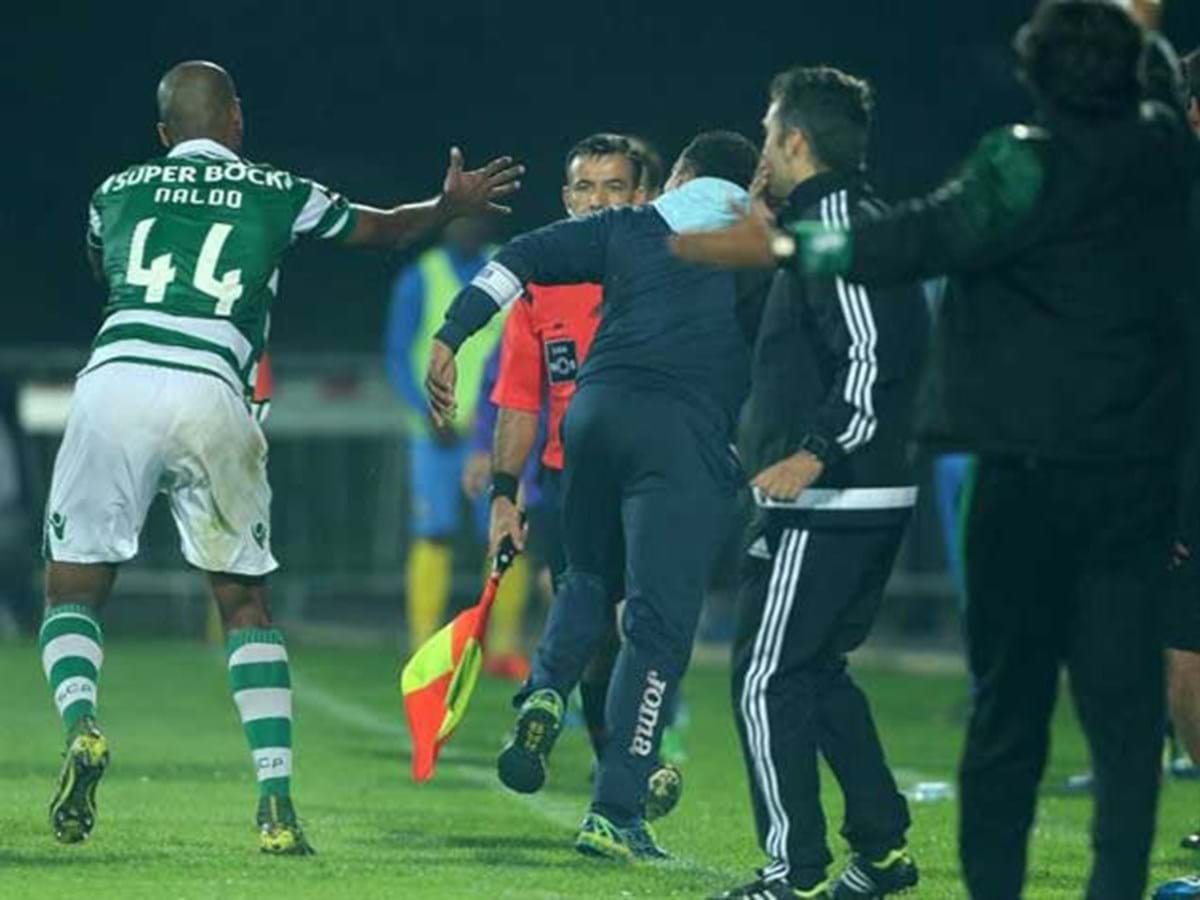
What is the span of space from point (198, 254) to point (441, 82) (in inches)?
593

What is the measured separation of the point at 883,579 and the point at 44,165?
58.2ft

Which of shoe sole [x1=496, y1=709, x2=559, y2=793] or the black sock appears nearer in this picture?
shoe sole [x1=496, y1=709, x2=559, y2=793]

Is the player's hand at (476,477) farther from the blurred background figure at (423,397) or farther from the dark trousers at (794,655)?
the dark trousers at (794,655)

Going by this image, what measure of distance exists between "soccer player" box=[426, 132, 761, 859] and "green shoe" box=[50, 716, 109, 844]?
1201 mm

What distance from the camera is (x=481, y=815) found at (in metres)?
11.4

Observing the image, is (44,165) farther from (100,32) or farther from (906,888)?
(906,888)

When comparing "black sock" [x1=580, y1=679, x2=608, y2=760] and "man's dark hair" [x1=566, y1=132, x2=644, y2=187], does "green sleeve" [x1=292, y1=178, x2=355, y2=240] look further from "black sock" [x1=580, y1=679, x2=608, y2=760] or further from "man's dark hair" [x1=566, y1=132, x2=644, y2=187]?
"black sock" [x1=580, y1=679, x2=608, y2=760]

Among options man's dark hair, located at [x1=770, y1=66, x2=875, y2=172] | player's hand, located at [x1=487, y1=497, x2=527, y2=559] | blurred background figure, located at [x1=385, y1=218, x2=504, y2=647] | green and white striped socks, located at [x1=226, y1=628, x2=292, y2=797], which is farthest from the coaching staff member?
blurred background figure, located at [x1=385, y1=218, x2=504, y2=647]

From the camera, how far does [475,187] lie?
10.3 meters

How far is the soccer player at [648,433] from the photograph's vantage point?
9.95 metres

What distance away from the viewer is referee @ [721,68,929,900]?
8562 mm

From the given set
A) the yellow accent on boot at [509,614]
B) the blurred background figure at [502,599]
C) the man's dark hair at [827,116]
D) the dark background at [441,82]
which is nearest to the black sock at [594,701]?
the man's dark hair at [827,116]

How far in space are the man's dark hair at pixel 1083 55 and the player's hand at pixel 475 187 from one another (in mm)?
3061

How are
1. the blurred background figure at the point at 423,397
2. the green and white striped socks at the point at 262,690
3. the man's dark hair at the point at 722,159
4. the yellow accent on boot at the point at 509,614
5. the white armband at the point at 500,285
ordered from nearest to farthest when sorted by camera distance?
the white armband at the point at 500,285
the green and white striped socks at the point at 262,690
the man's dark hair at the point at 722,159
the yellow accent on boot at the point at 509,614
the blurred background figure at the point at 423,397
